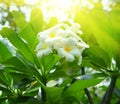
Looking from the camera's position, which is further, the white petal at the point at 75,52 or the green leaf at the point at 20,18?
the green leaf at the point at 20,18

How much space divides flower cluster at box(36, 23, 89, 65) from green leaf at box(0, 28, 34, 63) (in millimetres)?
63

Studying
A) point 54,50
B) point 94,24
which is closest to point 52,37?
point 54,50

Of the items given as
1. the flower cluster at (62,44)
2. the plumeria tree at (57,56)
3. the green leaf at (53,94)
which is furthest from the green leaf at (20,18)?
the green leaf at (53,94)

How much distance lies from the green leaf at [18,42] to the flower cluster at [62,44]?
0.21 ft

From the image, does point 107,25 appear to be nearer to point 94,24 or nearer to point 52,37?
point 94,24

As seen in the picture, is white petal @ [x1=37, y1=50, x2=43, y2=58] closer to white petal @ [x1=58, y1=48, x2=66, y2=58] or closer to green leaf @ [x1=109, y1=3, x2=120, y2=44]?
white petal @ [x1=58, y1=48, x2=66, y2=58]

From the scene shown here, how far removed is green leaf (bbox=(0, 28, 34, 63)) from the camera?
1.11 metres

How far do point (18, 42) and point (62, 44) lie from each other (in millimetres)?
150

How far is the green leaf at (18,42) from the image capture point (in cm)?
111

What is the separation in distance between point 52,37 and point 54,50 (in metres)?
0.04

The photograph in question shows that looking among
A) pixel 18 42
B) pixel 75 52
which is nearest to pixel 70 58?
pixel 75 52

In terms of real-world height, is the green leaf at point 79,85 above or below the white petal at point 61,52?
below

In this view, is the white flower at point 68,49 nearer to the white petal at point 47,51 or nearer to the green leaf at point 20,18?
the white petal at point 47,51

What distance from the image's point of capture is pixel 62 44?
3.51 ft
